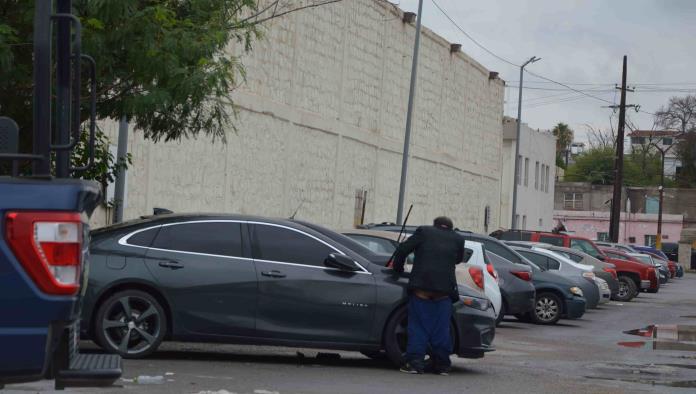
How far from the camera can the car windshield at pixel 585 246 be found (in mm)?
34469

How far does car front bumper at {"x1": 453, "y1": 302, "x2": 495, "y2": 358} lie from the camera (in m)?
13.1

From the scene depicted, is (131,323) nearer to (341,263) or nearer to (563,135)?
(341,263)

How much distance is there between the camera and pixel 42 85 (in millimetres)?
6387

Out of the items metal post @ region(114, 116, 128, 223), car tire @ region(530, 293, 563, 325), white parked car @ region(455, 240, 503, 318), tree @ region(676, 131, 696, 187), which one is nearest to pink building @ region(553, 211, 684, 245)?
tree @ region(676, 131, 696, 187)

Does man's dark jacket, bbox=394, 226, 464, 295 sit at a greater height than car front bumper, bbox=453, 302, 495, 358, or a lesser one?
greater

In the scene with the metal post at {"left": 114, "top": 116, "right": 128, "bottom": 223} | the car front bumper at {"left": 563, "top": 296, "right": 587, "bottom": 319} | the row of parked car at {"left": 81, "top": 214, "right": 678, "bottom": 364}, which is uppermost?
the metal post at {"left": 114, "top": 116, "right": 128, "bottom": 223}

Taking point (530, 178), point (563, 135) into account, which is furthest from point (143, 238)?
point (563, 135)

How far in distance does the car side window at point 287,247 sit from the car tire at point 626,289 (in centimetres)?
2482

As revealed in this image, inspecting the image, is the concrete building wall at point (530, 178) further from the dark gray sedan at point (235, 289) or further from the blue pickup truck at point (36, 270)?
the blue pickup truck at point (36, 270)

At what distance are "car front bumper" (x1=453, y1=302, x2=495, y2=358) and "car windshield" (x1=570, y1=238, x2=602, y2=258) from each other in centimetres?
2157

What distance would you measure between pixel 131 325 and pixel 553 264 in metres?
15.0

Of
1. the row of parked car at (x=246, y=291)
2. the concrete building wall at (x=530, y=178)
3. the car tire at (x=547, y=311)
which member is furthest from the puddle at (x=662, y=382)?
the concrete building wall at (x=530, y=178)

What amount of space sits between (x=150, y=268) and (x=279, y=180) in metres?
19.4

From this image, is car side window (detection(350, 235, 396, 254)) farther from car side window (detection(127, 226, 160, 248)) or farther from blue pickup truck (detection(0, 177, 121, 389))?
blue pickup truck (detection(0, 177, 121, 389))
